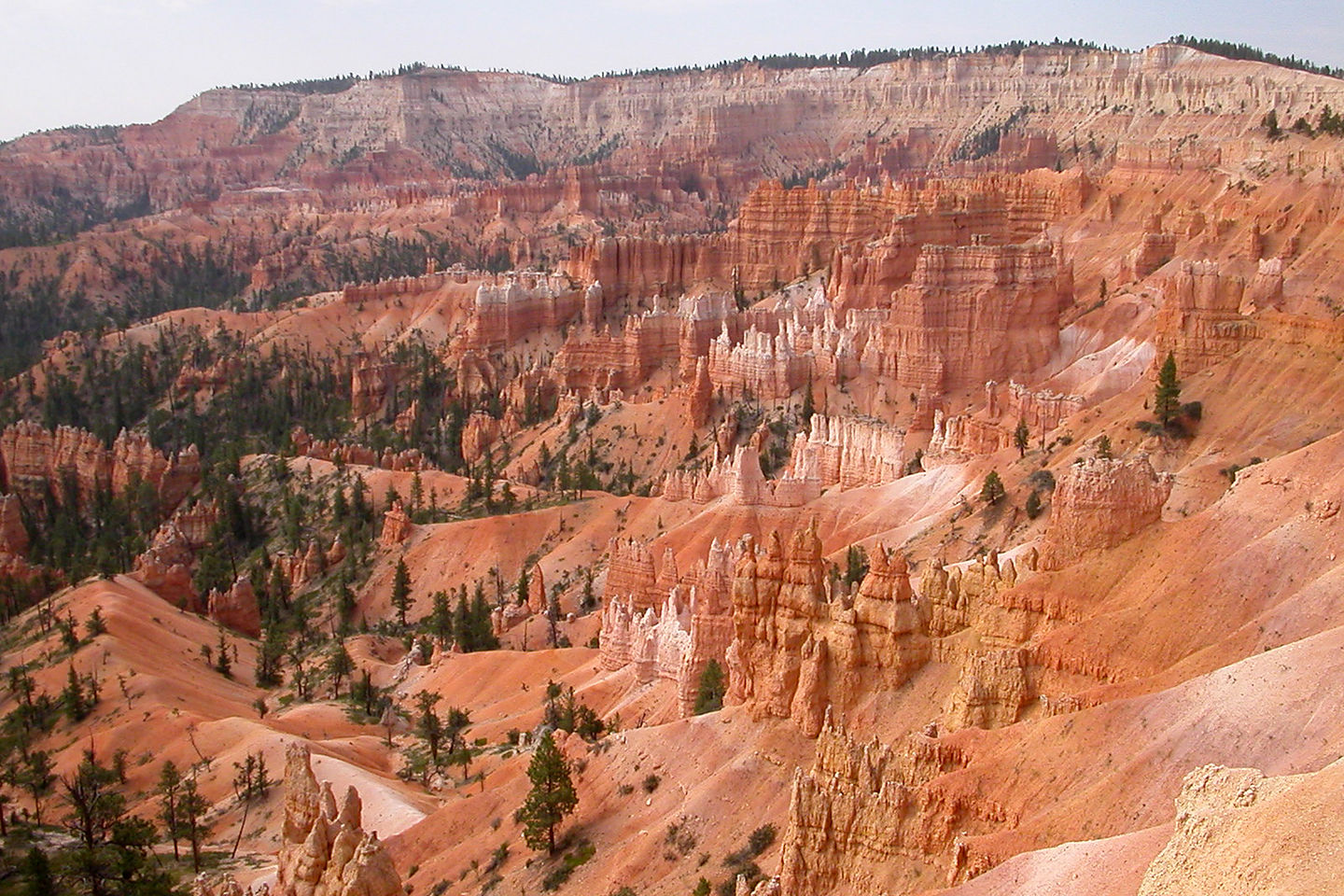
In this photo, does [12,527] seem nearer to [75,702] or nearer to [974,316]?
[75,702]

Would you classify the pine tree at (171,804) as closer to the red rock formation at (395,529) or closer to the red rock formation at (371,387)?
the red rock formation at (395,529)

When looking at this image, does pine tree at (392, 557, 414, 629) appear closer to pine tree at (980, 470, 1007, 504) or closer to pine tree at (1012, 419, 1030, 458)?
pine tree at (1012, 419, 1030, 458)

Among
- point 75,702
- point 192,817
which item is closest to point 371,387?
point 75,702

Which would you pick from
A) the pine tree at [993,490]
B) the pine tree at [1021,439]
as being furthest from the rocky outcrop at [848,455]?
the pine tree at [993,490]

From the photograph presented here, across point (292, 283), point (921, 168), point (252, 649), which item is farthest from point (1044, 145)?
point (252, 649)

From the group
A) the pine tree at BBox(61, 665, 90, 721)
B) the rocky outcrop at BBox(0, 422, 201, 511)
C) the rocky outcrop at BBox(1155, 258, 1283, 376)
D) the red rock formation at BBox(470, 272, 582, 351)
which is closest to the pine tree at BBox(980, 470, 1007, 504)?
the rocky outcrop at BBox(1155, 258, 1283, 376)

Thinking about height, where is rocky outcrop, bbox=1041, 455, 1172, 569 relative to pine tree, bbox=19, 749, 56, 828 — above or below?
above
